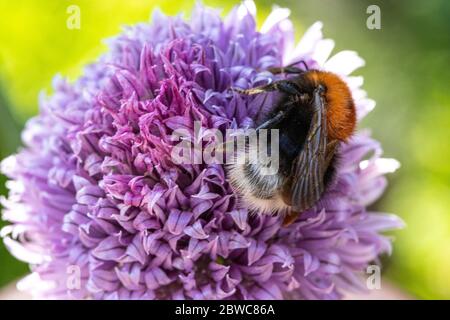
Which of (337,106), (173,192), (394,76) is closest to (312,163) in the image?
(337,106)

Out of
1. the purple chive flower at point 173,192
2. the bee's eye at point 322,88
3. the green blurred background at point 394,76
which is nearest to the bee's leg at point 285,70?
the purple chive flower at point 173,192

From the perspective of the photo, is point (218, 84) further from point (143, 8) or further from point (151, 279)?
point (143, 8)

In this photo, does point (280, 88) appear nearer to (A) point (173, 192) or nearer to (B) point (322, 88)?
(B) point (322, 88)

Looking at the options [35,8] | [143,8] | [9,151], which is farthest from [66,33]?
[9,151]

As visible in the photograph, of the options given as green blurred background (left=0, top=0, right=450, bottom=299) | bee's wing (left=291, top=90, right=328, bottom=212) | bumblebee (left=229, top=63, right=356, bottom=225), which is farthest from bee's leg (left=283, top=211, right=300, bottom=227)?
green blurred background (left=0, top=0, right=450, bottom=299)

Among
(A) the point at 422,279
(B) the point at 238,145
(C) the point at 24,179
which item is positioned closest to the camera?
(B) the point at 238,145

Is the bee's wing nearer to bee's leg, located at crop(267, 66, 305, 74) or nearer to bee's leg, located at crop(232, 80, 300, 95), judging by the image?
bee's leg, located at crop(232, 80, 300, 95)
